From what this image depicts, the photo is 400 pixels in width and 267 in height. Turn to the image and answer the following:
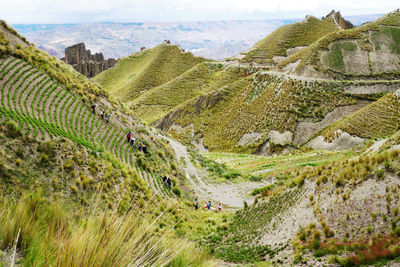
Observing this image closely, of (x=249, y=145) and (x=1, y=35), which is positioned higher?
(x=1, y=35)

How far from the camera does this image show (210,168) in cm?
3016

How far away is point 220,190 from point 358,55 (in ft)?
177

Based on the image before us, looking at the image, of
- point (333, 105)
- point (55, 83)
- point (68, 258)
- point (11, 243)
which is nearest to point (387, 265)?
point (68, 258)

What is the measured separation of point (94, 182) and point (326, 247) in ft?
37.5

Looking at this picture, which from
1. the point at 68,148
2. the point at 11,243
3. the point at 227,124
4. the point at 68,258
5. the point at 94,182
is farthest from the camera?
the point at 227,124

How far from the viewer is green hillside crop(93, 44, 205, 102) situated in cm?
10675

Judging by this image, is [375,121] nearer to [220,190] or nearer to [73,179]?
[220,190]

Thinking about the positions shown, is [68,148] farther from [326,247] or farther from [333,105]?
[333,105]

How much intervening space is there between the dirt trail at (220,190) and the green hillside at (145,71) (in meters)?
77.7

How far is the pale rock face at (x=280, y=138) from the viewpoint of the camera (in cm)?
4522

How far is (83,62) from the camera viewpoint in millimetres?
135125

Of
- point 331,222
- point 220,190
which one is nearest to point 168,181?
point 220,190

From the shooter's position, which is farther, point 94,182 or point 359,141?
point 359,141

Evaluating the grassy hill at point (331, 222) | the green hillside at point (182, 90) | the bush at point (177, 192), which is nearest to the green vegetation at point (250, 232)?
the grassy hill at point (331, 222)
